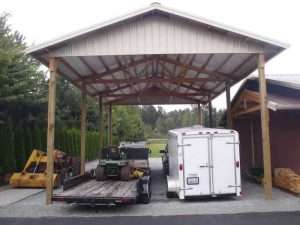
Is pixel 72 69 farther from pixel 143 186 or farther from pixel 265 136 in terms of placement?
pixel 265 136

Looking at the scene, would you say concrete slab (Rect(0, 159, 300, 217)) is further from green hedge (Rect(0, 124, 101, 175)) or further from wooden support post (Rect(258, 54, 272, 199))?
green hedge (Rect(0, 124, 101, 175))

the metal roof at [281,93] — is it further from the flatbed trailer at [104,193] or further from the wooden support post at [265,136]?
the flatbed trailer at [104,193]

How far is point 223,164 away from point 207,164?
1.60ft

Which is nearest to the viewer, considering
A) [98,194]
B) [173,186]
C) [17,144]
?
[98,194]

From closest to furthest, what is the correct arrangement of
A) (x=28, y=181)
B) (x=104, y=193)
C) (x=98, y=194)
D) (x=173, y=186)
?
(x=98, y=194)
(x=104, y=193)
(x=173, y=186)
(x=28, y=181)

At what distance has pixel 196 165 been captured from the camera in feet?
35.8

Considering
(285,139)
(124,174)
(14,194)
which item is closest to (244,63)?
(285,139)

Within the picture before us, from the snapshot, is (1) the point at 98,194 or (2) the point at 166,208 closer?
(1) the point at 98,194

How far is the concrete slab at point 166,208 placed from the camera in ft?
30.8

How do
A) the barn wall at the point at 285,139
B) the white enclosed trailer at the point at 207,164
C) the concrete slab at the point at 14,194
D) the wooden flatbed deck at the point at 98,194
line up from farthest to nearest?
the barn wall at the point at 285,139 < the concrete slab at the point at 14,194 < the white enclosed trailer at the point at 207,164 < the wooden flatbed deck at the point at 98,194

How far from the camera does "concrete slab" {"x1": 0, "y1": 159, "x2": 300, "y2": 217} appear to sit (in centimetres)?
938

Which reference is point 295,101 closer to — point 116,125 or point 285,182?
point 285,182

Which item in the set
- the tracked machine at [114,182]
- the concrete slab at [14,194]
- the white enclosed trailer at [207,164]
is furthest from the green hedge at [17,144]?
the white enclosed trailer at [207,164]

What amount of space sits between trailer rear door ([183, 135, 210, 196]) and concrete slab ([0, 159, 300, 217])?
1.36 ft
